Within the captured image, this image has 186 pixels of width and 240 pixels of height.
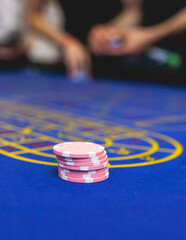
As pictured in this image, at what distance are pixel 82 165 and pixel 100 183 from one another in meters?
0.07

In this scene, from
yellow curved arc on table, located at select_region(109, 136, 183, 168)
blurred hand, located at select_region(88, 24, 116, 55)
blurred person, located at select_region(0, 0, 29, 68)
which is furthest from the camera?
blurred person, located at select_region(0, 0, 29, 68)

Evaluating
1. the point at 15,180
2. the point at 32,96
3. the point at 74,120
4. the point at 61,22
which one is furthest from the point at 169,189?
the point at 61,22

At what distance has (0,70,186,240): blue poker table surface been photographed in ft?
2.43

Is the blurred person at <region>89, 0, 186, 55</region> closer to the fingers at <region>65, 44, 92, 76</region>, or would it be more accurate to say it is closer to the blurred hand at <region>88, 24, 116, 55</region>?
the blurred hand at <region>88, 24, 116, 55</region>

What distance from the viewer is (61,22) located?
7738mm

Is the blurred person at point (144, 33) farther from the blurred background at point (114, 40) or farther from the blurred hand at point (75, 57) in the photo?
the blurred hand at point (75, 57)

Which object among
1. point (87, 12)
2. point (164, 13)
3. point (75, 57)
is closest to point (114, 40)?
point (75, 57)

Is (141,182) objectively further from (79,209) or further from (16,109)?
(16,109)

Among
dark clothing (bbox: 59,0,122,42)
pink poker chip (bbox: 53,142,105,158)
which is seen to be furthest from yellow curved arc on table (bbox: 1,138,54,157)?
dark clothing (bbox: 59,0,122,42)

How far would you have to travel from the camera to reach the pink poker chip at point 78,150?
1.00m

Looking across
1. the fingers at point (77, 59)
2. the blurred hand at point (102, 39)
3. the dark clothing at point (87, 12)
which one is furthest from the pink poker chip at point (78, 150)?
the dark clothing at point (87, 12)

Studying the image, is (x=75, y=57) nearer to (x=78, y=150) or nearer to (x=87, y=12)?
(x=87, y=12)

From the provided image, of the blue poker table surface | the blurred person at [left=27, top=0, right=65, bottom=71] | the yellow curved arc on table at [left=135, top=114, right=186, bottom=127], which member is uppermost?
the blurred person at [left=27, top=0, right=65, bottom=71]

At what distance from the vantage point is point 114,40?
14.1ft
